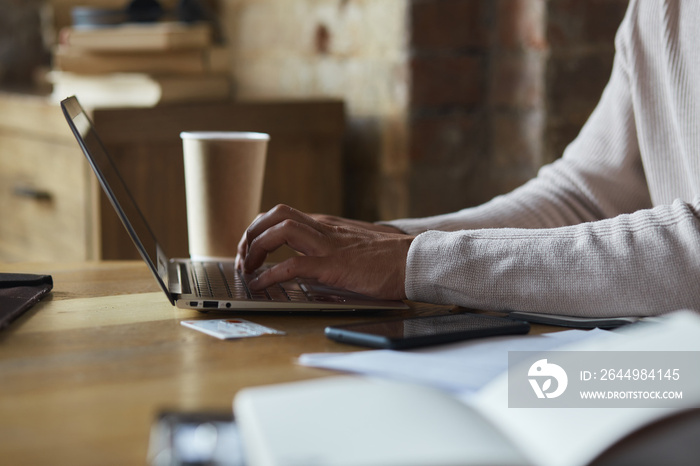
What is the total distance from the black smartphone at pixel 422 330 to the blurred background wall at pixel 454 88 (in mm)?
880

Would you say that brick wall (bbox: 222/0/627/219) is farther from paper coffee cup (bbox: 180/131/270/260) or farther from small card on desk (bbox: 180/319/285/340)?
small card on desk (bbox: 180/319/285/340)

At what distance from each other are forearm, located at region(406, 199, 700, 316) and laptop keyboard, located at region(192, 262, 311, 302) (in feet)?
0.43

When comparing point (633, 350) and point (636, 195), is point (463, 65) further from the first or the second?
point (633, 350)

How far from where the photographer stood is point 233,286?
0.86 m

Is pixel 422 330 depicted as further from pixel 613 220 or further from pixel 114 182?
pixel 114 182

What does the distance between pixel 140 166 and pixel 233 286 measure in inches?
32.2

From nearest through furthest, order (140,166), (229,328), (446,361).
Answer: (446,361) → (229,328) → (140,166)

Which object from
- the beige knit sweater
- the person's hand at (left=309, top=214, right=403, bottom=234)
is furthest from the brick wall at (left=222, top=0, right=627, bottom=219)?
the person's hand at (left=309, top=214, right=403, bottom=234)

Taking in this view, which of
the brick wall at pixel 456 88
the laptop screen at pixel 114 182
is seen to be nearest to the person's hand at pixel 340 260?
the laptop screen at pixel 114 182

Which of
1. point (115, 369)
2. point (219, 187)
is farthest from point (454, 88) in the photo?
point (115, 369)

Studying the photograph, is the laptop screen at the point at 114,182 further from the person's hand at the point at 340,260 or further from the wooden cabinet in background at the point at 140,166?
the wooden cabinet in background at the point at 140,166

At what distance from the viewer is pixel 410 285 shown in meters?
0.80

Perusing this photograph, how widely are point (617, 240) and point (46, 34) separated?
2330 mm

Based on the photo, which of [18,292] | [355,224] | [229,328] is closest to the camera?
[229,328]
